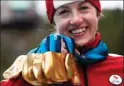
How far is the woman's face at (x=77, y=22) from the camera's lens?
7.40ft

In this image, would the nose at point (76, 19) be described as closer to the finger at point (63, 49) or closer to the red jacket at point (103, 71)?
the finger at point (63, 49)

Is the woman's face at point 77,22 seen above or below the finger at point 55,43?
above

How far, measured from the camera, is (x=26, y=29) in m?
8.78

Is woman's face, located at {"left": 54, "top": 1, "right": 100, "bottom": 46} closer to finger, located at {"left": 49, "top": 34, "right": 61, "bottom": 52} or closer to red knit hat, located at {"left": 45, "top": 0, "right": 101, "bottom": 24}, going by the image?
red knit hat, located at {"left": 45, "top": 0, "right": 101, "bottom": 24}

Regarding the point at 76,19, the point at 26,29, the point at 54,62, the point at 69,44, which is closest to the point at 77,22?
the point at 76,19

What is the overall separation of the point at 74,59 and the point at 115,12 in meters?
5.36

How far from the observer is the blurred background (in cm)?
690

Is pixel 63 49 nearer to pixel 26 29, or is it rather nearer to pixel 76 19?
pixel 76 19

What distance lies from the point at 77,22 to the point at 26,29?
21.6ft

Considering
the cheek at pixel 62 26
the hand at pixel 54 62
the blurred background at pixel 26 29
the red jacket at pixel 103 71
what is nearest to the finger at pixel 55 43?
the hand at pixel 54 62

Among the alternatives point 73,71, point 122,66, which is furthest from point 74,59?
point 122,66

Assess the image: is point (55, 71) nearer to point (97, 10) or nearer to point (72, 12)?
point (72, 12)

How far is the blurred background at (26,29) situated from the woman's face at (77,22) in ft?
12.1

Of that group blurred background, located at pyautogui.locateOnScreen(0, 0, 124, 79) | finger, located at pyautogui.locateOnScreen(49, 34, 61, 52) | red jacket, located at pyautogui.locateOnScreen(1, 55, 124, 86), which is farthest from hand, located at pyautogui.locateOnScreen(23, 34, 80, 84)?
blurred background, located at pyautogui.locateOnScreen(0, 0, 124, 79)
